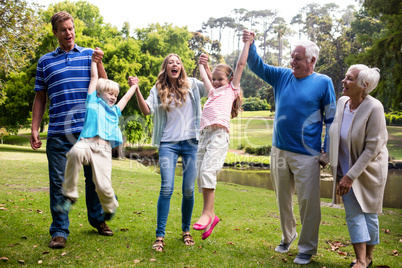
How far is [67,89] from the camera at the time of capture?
14.1ft

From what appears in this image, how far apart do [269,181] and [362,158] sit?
14735mm

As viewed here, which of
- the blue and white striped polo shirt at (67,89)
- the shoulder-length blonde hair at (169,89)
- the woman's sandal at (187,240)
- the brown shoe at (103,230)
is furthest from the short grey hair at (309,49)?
the brown shoe at (103,230)

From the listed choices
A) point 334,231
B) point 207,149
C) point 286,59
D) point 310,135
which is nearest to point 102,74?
point 207,149

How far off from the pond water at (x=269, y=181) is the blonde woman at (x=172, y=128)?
36.8 ft

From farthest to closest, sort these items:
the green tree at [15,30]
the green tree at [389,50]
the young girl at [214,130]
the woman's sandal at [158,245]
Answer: the green tree at [15,30] → the green tree at [389,50] → the woman's sandal at [158,245] → the young girl at [214,130]

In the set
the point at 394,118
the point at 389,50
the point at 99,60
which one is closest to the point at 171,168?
the point at 99,60

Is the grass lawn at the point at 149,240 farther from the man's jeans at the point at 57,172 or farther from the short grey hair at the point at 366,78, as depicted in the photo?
the short grey hair at the point at 366,78

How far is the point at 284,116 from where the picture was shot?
4.37 m

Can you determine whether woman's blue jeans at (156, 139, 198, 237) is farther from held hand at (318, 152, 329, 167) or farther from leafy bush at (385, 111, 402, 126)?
leafy bush at (385, 111, 402, 126)

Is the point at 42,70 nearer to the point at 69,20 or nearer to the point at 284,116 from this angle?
the point at 69,20

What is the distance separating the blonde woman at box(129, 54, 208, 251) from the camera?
440cm

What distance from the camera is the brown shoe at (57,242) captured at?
425 centimetres

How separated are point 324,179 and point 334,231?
497 inches

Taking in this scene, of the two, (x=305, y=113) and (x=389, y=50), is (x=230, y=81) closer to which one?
(x=305, y=113)
